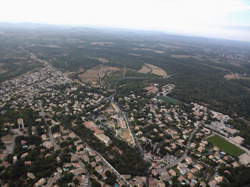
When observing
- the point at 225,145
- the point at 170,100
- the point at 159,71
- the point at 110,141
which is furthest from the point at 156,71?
the point at 110,141

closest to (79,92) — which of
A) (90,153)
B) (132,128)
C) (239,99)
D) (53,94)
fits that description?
(53,94)

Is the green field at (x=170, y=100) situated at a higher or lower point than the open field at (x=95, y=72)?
lower

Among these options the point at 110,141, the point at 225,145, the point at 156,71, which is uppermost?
the point at 110,141

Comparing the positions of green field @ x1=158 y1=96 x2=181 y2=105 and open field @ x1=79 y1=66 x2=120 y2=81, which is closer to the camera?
green field @ x1=158 y1=96 x2=181 y2=105

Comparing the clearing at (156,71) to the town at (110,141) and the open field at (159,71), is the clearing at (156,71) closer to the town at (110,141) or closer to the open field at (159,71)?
the open field at (159,71)

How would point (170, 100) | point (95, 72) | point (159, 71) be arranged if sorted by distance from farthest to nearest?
→ 1. point (159, 71)
2. point (95, 72)
3. point (170, 100)

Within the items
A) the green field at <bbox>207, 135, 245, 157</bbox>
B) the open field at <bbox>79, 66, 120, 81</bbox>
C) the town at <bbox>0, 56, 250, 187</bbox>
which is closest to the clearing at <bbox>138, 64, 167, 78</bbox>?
the open field at <bbox>79, 66, 120, 81</bbox>

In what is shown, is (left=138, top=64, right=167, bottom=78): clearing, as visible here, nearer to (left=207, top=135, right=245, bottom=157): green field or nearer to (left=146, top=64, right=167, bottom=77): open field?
(left=146, top=64, right=167, bottom=77): open field

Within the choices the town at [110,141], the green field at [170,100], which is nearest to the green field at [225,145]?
the town at [110,141]

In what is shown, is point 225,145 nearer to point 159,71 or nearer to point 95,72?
point 95,72
